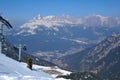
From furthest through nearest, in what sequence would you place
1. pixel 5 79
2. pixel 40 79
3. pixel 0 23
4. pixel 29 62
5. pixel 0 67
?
pixel 29 62, pixel 0 23, pixel 0 67, pixel 40 79, pixel 5 79

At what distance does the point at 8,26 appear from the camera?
85.4 ft

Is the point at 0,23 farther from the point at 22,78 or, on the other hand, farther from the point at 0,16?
the point at 22,78

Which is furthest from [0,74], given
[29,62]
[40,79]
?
[29,62]

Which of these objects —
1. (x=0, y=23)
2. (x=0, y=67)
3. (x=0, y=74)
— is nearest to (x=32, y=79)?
(x=0, y=74)

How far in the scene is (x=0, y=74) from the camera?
22203 mm

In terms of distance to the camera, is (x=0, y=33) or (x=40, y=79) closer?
(x=40, y=79)

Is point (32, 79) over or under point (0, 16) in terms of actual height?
under

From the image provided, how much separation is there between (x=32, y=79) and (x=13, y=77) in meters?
1.26

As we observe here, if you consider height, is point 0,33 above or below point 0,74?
above

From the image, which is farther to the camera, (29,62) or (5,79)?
(29,62)

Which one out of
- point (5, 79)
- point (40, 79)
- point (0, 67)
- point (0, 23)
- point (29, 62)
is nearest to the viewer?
point (5, 79)

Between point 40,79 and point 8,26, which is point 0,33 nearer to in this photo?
point 8,26

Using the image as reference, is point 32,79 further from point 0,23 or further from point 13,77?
point 0,23

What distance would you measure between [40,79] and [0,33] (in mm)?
9266
